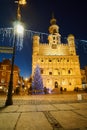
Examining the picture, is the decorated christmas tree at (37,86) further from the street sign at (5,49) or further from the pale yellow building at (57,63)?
the street sign at (5,49)

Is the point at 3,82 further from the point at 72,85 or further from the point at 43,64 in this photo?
the point at 72,85

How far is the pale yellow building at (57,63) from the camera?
163ft

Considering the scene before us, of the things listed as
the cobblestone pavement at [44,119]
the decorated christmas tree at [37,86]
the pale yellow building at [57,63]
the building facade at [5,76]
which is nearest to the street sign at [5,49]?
the cobblestone pavement at [44,119]

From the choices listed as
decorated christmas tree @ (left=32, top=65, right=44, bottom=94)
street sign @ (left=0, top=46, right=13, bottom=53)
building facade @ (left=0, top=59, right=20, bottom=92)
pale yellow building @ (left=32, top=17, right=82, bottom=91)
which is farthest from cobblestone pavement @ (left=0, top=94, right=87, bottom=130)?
pale yellow building @ (left=32, top=17, right=82, bottom=91)

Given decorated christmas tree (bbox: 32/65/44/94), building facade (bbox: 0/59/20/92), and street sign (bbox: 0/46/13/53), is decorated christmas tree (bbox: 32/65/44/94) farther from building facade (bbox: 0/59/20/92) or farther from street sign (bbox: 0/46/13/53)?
street sign (bbox: 0/46/13/53)

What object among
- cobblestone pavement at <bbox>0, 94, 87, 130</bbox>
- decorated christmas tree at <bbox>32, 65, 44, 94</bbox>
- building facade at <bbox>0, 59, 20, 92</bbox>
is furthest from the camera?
building facade at <bbox>0, 59, 20, 92</bbox>

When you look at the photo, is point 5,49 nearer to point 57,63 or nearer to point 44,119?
point 44,119

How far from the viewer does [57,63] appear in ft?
172

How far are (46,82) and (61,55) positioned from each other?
13289 mm

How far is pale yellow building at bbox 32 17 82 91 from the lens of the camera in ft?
163

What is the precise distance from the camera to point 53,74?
50.9 meters

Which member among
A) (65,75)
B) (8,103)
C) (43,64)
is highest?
(43,64)

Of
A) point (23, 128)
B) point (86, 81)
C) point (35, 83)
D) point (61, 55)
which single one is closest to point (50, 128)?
point (23, 128)

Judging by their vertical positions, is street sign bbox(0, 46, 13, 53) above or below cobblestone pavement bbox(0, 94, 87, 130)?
above
